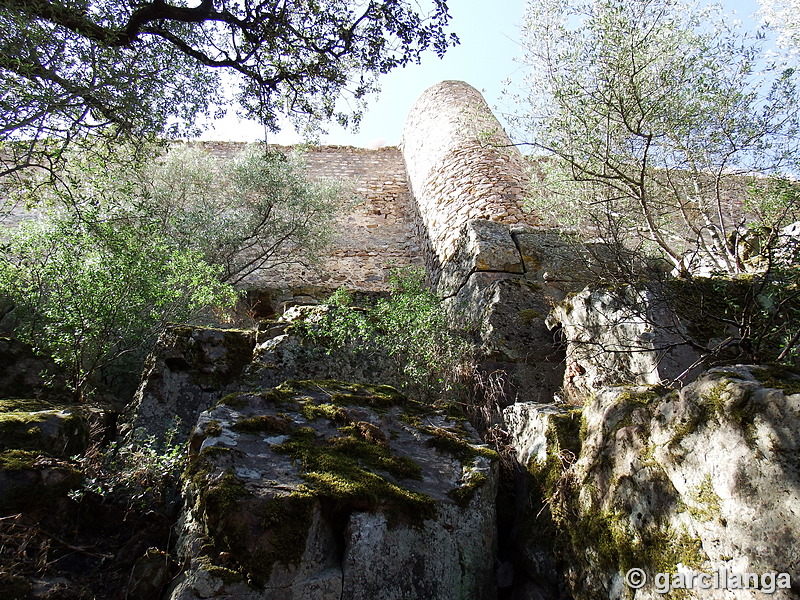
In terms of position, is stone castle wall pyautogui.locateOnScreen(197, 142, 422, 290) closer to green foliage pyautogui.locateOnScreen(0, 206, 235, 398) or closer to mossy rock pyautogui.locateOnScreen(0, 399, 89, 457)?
green foliage pyautogui.locateOnScreen(0, 206, 235, 398)

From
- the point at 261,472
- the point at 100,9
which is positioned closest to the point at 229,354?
the point at 261,472

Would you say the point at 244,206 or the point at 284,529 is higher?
the point at 244,206

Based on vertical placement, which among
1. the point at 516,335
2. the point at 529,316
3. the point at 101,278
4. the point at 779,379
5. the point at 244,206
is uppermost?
the point at 244,206

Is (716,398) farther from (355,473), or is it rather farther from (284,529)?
(284,529)

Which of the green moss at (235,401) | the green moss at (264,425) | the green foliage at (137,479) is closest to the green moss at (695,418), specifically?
the green moss at (264,425)

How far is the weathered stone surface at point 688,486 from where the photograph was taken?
5.05ft

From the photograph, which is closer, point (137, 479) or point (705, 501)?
point (705, 501)

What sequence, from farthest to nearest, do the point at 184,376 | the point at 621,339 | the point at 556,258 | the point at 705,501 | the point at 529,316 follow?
the point at 556,258 < the point at 529,316 < the point at 184,376 < the point at 621,339 < the point at 705,501

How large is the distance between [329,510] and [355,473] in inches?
9.0

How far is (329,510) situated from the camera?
85.1 inches

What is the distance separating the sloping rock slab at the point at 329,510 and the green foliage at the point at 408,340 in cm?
101

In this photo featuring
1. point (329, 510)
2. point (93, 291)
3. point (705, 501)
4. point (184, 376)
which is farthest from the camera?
point (93, 291)

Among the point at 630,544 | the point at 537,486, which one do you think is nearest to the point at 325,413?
the point at 537,486

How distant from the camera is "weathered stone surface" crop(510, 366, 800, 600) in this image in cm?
154
